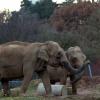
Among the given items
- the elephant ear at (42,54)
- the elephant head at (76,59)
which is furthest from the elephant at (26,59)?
the elephant head at (76,59)

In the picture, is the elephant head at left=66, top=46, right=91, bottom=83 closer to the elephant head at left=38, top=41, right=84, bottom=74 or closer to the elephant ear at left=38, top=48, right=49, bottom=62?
the elephant head at left=38, top=41, right=84, bottom=74

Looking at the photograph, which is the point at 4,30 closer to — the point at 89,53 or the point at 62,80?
the point at 89,53

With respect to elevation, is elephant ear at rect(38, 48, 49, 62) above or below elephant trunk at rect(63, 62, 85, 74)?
above

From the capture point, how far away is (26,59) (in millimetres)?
14625

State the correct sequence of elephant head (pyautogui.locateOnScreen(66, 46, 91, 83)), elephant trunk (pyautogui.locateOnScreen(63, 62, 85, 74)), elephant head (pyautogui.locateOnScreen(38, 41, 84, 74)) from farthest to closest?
elephant head (pyautogui.locateOnScreen(66, 46, 91, 83))
elephant trunk (pyautogui.locateOnScreen(63, 62, 85, 74))
elephant head (pyautogui.locateOnScreen(38, 41, 84, 74))

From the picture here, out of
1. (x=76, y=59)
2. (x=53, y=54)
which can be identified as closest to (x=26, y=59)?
(x=53, y=54)

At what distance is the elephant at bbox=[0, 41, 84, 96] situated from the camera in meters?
14.6

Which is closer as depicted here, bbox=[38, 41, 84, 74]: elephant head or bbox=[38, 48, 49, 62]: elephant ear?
bbox=[38, 48, 49, 62]: elephant ear

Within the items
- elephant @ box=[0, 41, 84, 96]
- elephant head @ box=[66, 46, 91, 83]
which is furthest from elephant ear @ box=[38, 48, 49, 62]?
elephant head @ box=[66, 46, 91, 83]

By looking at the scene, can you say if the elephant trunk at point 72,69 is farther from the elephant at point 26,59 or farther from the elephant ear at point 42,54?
the elephant ear at point 42,54

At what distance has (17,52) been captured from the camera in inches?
578

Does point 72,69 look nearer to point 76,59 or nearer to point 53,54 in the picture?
point 53,54

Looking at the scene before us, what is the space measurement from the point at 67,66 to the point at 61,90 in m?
1.65

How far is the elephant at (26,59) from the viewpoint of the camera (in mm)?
14617
